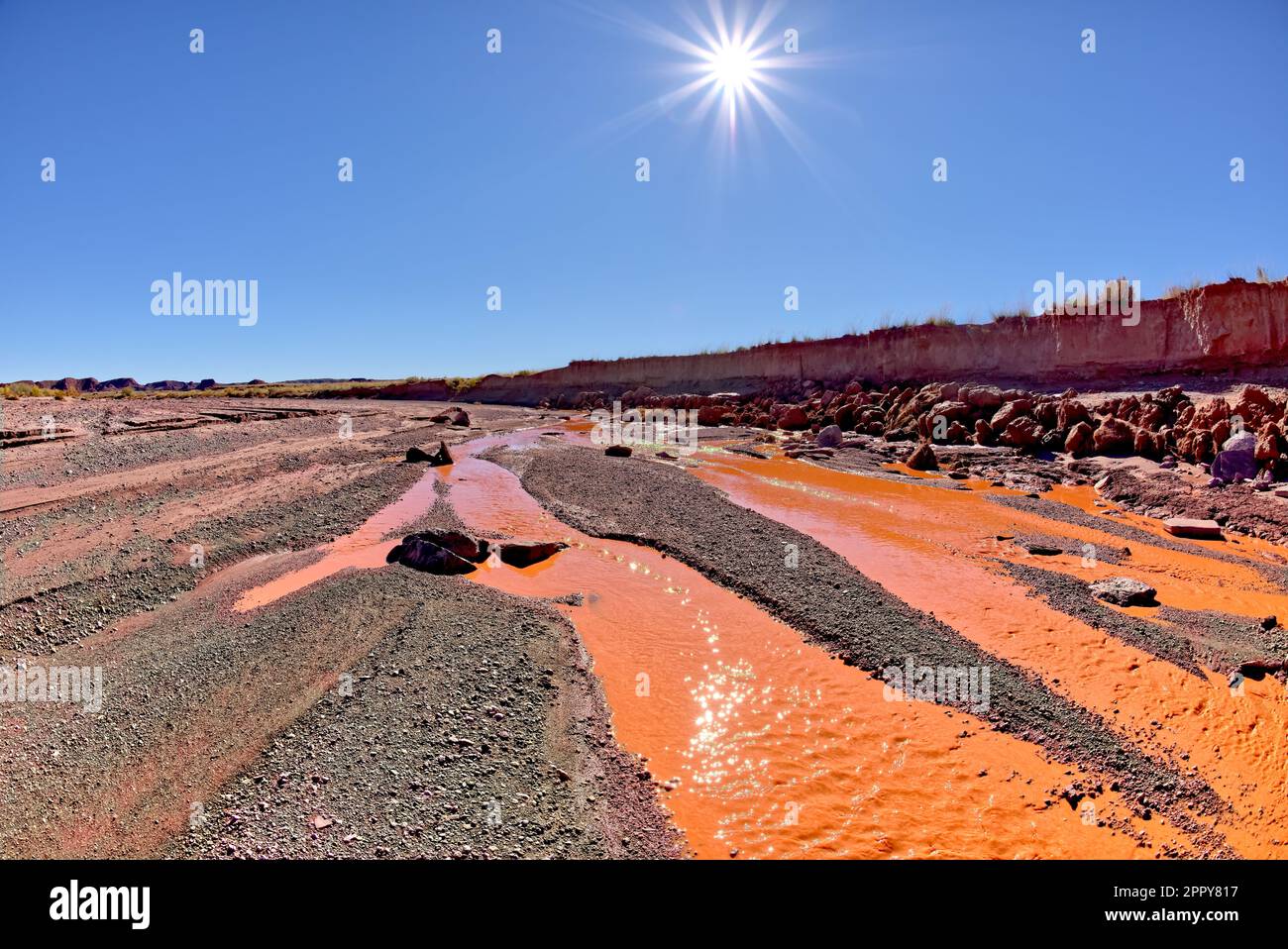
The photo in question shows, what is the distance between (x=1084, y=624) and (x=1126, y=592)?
3.84ft

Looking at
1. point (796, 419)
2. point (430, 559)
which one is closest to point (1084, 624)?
point (430, 559)

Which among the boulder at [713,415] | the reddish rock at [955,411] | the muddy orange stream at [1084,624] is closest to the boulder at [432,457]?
the muddy orange stream at [1084,624]

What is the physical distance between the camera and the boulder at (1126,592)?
664 centimetres

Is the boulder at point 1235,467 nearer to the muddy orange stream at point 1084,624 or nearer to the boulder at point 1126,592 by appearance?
the muddy orange stream at point 1084,624

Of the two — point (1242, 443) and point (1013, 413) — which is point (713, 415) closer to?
point (1013, 413)

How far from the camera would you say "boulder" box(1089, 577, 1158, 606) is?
6645mm

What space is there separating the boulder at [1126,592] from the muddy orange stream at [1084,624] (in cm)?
32

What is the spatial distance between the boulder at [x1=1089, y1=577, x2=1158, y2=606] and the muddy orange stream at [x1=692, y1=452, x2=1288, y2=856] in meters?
0.32

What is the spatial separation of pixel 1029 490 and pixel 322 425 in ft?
96.7

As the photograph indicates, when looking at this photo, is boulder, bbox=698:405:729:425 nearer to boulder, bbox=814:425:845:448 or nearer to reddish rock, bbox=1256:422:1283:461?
boulder, bbox=814:425:845:448

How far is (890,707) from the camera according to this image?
483 cm

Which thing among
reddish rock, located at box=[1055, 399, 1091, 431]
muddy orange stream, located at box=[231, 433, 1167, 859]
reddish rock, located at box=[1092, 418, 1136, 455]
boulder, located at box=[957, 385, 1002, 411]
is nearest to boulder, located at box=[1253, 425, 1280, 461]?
reddish rock, located at box=[1092, 418, 1136, 455]
